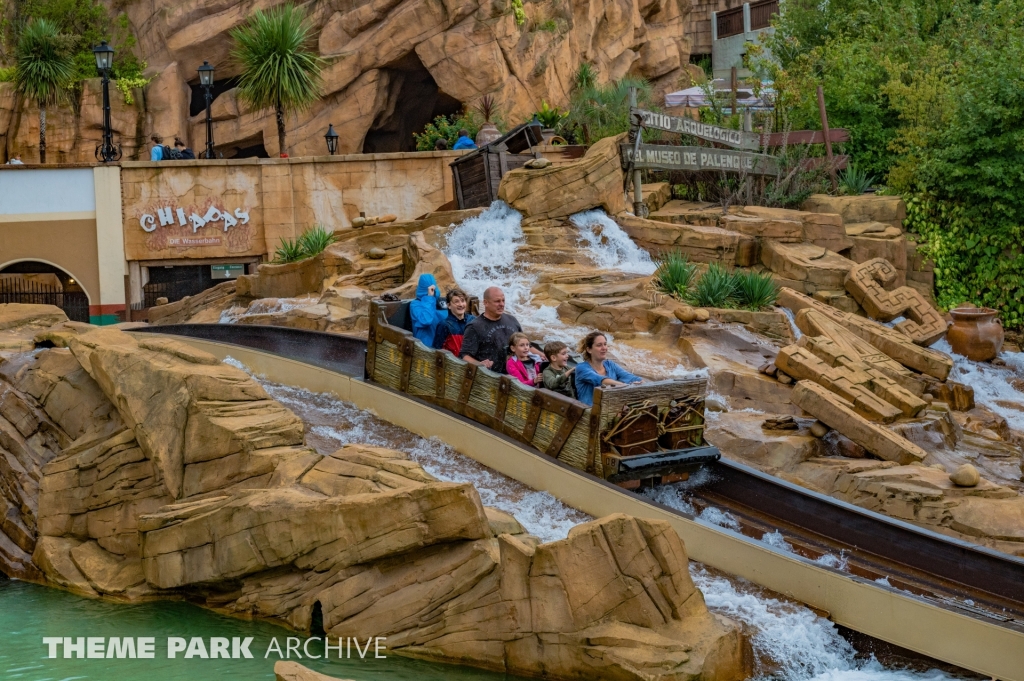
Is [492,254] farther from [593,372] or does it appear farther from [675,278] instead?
[593,372]

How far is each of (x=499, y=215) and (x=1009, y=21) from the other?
432 inches

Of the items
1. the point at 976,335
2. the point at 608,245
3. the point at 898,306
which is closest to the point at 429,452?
the point at 608,245

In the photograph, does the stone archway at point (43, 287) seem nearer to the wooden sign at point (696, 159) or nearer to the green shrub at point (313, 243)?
the green shrub at point (313, 243)

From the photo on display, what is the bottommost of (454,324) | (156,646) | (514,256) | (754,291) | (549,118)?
(156,646)

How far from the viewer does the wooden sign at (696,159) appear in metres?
19.6

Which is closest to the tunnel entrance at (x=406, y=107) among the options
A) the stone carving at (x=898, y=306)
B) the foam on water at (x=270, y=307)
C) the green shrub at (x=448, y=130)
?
the green shrub at (x=448, y=130)

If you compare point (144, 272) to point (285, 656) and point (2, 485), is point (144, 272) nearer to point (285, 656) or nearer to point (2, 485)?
point (2, 485)

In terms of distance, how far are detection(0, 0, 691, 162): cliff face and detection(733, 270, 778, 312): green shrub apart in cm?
1477

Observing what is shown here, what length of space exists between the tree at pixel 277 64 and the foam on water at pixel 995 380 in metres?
15.4

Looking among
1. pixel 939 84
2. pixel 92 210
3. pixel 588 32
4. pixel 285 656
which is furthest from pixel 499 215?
pixel 588 32

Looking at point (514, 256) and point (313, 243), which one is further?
point (313, 243)

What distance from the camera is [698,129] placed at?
798 inches

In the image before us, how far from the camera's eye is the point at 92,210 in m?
24.9

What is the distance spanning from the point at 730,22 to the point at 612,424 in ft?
101
